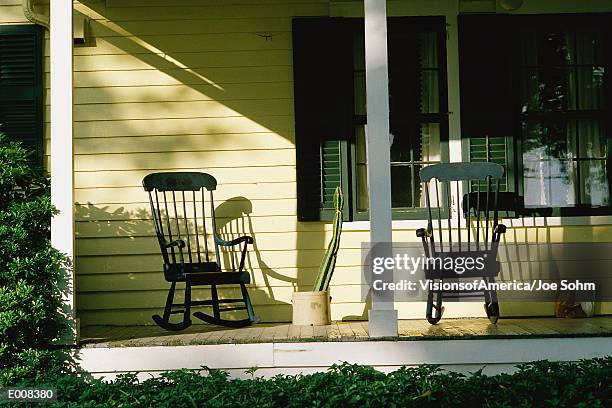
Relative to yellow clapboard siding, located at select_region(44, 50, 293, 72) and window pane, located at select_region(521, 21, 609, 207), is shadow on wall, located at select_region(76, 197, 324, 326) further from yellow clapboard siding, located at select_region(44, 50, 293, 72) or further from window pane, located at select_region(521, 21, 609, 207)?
window pane, located at select_region(521, 21, 609, 207)

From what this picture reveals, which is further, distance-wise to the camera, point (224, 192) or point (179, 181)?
point (224, 192)

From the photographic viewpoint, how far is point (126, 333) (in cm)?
538

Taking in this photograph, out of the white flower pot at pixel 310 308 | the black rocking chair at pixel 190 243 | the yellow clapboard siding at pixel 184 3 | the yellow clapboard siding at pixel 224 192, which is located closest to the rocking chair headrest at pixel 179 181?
the black rocking chair at pixel 190 243

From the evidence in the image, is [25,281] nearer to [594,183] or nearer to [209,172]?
[209,172]

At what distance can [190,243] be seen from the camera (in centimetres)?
604

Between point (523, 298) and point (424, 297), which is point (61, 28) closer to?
point (424, 297)

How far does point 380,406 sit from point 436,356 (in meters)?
0.83

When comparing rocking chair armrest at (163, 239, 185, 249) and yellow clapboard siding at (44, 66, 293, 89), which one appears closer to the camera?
rocking chair armrest at (163, 239, 185, 249)

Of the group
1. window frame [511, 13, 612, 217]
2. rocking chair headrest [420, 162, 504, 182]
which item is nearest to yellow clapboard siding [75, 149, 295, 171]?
rocking chair headrest [420, 162, 504, 182]

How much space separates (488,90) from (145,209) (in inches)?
102

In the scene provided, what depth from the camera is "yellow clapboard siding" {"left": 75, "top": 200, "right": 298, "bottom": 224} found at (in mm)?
5980

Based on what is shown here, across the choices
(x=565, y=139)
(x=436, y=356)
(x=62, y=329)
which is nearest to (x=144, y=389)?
(x=62, y=329)

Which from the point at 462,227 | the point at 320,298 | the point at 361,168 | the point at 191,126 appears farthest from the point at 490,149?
the point at 191,126

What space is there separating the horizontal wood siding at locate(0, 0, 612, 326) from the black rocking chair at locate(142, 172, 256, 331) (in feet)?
0.52
